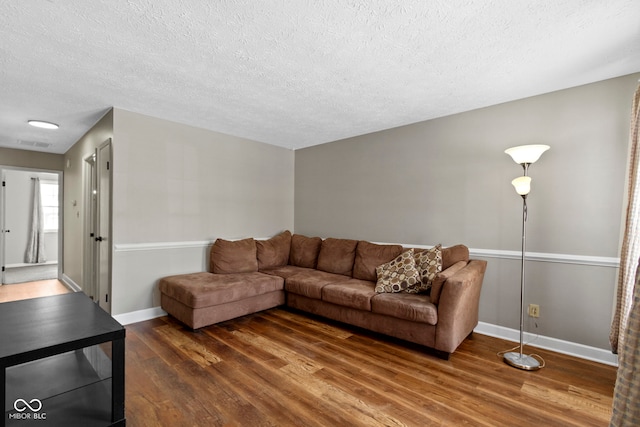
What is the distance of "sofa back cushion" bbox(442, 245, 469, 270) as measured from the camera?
2994 millimetres

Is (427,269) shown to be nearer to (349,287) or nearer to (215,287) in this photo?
(349,287)

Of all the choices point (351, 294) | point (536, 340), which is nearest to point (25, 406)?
point (351, 294)

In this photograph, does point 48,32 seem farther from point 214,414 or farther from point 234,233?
point 234,233

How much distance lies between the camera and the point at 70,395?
5.15 ft

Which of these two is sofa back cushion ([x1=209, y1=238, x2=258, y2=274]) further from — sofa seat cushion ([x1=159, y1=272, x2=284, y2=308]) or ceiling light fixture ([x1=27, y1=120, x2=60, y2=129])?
ceiling light fixture ([x1=27, y1=120, x2=60, y2=129])

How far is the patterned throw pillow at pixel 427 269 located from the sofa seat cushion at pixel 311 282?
89cm

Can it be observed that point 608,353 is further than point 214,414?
Yes

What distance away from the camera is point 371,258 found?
3607mm

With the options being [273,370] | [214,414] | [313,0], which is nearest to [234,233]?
[273,370]

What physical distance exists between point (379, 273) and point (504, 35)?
231cm

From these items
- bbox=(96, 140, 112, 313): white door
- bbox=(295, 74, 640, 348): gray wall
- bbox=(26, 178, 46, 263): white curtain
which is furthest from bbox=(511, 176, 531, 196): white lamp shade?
bbox=(26, 178, 46, 263): white curtain

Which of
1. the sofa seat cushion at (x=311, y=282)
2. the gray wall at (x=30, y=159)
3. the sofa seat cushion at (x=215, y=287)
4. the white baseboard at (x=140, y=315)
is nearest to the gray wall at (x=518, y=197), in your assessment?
the sofa seat cushion at (x=311, y=282)

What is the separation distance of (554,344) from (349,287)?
1914 mm

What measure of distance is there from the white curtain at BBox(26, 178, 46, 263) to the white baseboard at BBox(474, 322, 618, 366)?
8832 millimetres
